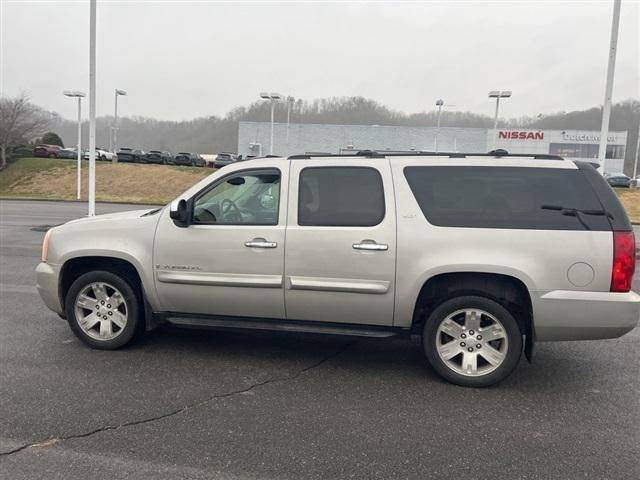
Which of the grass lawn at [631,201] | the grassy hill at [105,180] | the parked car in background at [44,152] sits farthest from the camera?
the parked car in background at [44,152]

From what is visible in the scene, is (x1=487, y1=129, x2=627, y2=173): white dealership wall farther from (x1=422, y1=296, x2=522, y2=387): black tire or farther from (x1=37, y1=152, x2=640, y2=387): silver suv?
(x1=422, y1=296, x2=522, y2=387): black tire

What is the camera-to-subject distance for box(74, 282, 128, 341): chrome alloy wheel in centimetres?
491

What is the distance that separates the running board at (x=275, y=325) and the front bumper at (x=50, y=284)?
39.6 inches

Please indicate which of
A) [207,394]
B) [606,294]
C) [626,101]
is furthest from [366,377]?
[626,101]

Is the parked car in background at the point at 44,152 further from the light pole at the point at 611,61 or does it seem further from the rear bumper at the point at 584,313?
the rear bumper at the point at 584,313

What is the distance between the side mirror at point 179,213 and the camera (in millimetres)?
4547

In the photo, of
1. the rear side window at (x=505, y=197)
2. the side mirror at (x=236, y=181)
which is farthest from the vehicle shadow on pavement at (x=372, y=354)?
the side mirror at (x=236, y=181)

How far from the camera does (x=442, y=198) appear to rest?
4.25 metres

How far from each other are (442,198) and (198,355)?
2629mm

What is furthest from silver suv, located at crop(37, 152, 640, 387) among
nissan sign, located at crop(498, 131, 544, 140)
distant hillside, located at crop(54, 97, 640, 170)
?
distant hillside, located at crop(54, 97, 640, 170)

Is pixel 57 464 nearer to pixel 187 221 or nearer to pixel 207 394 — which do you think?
pixel 207 394

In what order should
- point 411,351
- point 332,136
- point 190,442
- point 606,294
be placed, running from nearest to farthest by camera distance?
point 190,442, point 606,294, point 411,351, point 332,136

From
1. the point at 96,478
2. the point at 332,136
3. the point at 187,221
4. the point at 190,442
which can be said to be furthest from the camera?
the point at 332,136

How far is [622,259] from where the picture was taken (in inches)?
154
